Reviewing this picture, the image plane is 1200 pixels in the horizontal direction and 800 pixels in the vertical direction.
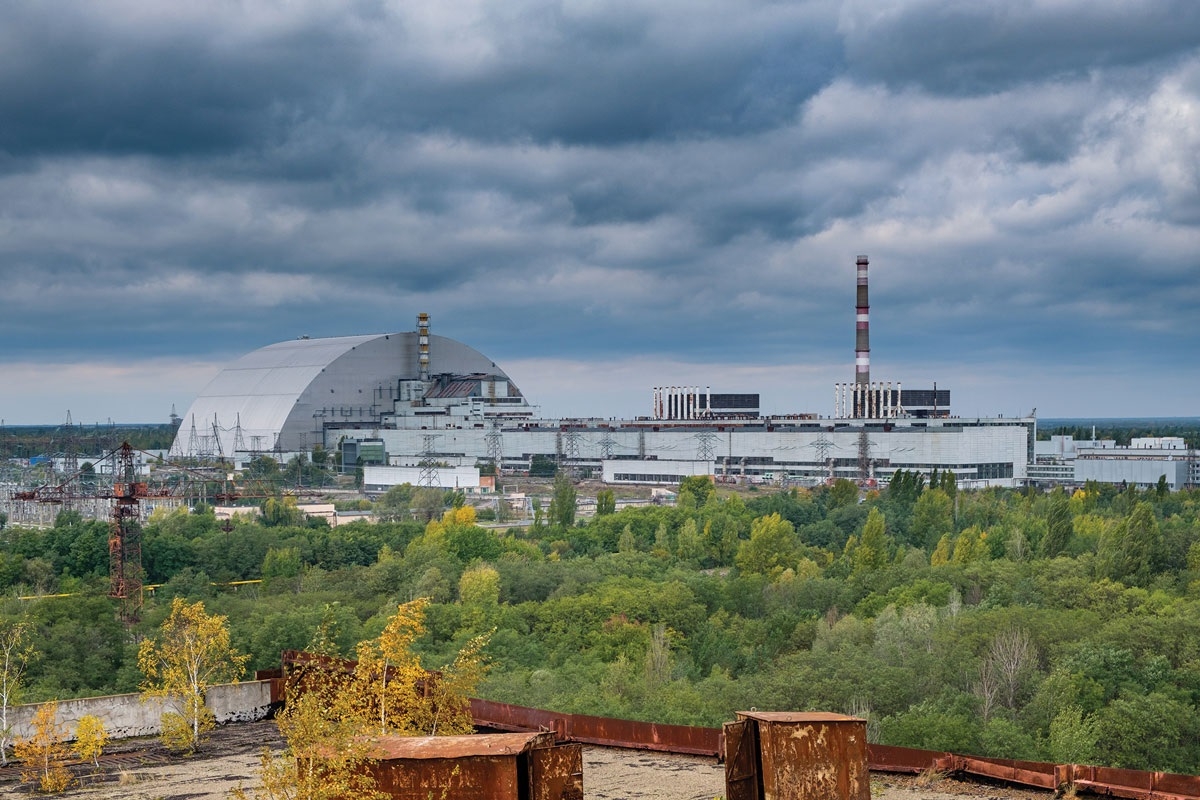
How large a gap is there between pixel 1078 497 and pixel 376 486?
3602cm

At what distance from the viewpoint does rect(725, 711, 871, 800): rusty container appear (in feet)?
26.3

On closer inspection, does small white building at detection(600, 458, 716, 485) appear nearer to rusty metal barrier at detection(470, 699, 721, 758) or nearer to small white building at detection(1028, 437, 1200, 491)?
small white building at detection(1028, 437, 1200, 491)

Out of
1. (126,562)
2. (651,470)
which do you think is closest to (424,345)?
(651,470)

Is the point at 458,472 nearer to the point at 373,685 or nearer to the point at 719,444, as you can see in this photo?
the point at 719,444

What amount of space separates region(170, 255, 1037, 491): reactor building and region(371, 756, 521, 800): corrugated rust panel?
57.0 m

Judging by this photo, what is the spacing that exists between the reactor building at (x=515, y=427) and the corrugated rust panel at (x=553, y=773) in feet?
188

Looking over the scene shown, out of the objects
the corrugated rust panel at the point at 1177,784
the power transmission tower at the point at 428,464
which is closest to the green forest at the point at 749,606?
the corrugated rust panel at the point at 1177,784

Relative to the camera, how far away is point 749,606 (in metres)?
29.6

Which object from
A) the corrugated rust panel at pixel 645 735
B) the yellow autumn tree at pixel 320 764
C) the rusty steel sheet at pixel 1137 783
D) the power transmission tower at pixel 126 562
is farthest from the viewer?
the power transmission tower at pixel 126 562

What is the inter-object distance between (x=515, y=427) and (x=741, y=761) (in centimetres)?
7304

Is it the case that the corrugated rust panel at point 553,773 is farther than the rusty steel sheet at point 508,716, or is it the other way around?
the rusty steel sheet at point 508,716

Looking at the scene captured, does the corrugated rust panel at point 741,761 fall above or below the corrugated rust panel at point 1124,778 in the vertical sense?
above

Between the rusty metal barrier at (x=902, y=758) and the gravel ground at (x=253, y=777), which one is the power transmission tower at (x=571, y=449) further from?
the rusty metal barrier at (x=902, y=758)

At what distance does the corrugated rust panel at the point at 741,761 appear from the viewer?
8016 millimetres
